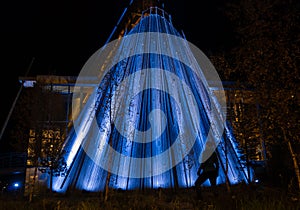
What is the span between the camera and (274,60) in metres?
5.06

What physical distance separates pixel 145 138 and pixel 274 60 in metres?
4.22

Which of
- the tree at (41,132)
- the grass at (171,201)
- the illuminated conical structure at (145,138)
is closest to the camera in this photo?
the grass at (171,201)

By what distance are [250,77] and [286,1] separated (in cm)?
165

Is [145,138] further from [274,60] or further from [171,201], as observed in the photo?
[274,60]

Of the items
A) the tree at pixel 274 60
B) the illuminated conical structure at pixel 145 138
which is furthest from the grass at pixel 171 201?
the tree at pixel 274 60

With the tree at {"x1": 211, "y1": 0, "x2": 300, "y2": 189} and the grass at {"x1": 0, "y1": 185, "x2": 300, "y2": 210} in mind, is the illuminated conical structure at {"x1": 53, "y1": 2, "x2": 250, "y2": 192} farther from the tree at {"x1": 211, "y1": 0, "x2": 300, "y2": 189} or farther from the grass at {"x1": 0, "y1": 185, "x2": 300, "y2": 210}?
the tree at {"x1": 211, "y1": 0, "x2": 300, "y2": 189}

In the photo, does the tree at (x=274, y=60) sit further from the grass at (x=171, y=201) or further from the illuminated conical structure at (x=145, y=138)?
the illuminated conical structure at (x=145, y=138)

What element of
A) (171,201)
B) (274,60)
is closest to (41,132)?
(171,201)

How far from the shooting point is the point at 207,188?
23.0 feet

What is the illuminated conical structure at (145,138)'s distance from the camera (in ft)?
23.1

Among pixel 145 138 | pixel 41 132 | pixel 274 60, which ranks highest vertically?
pixel 274 60

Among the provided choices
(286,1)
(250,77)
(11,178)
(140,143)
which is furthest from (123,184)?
(11,178)

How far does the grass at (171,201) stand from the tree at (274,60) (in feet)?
3.52

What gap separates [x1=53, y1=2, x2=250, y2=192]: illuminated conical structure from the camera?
705 centimetres
